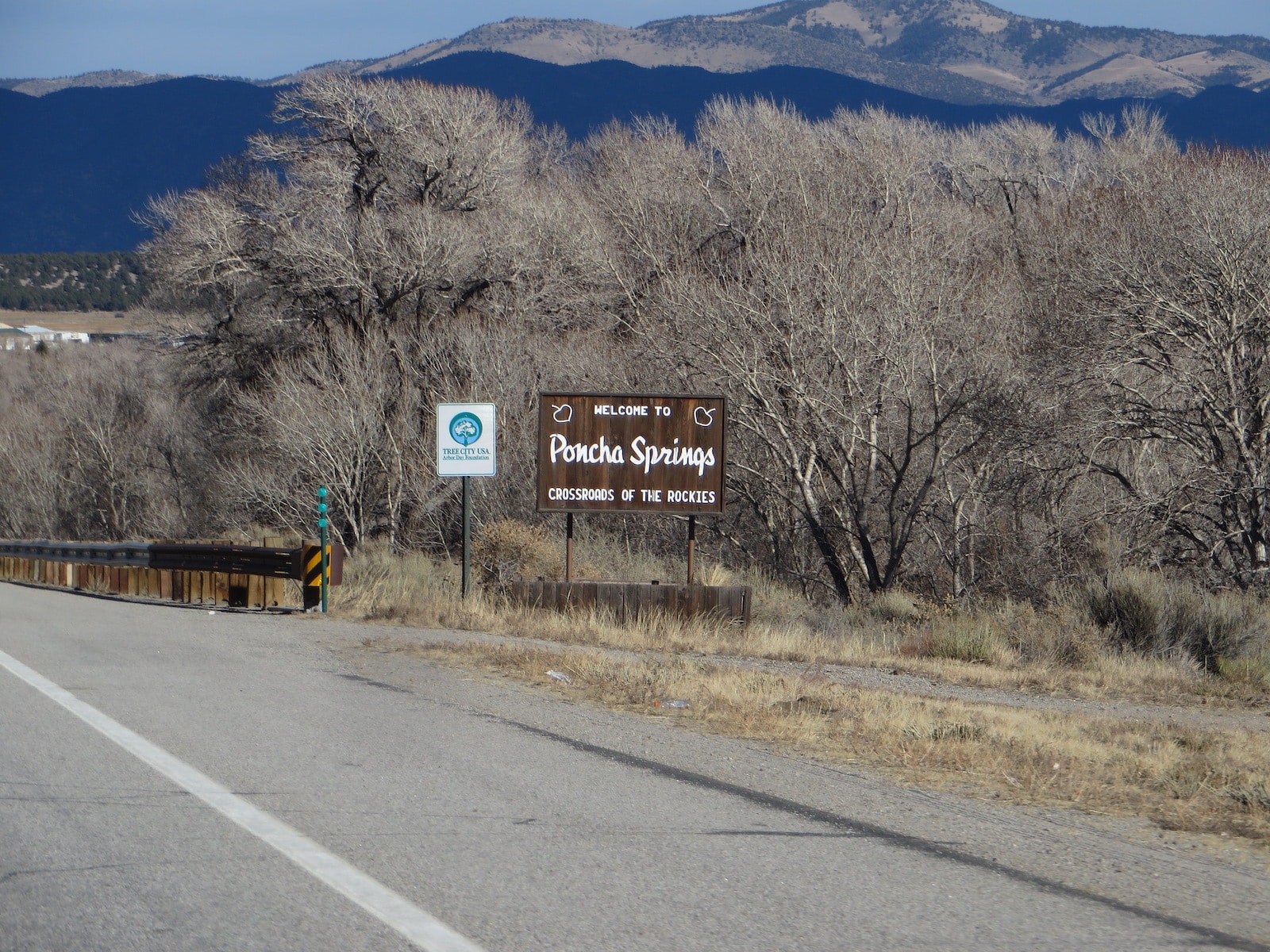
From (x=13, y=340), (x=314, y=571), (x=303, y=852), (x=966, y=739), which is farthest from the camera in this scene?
(x=13, y=340)

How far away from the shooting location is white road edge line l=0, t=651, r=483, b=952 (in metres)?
4.57

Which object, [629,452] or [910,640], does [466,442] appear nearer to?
[629,452]

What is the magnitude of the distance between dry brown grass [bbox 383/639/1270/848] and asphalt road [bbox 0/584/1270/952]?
556 millimetres

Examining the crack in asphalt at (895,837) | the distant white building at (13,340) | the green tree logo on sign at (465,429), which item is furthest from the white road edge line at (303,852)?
the distant white building at (13,340)

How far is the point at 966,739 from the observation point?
857 centimetres

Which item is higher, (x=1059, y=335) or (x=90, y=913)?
(x=1059, y=335)

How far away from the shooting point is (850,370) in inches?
1014

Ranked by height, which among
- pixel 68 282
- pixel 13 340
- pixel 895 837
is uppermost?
pixel 68 282

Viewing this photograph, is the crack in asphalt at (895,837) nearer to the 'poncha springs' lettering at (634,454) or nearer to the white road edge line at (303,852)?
the white road edge line at (303,852)

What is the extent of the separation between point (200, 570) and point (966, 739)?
1418 cm

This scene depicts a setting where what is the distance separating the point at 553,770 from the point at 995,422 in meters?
19.8

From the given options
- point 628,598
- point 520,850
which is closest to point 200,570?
point 628,598

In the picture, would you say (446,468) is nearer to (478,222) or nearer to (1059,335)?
(1059,335)

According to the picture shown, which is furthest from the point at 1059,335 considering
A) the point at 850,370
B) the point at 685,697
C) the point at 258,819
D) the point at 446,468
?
the point at 258,819
